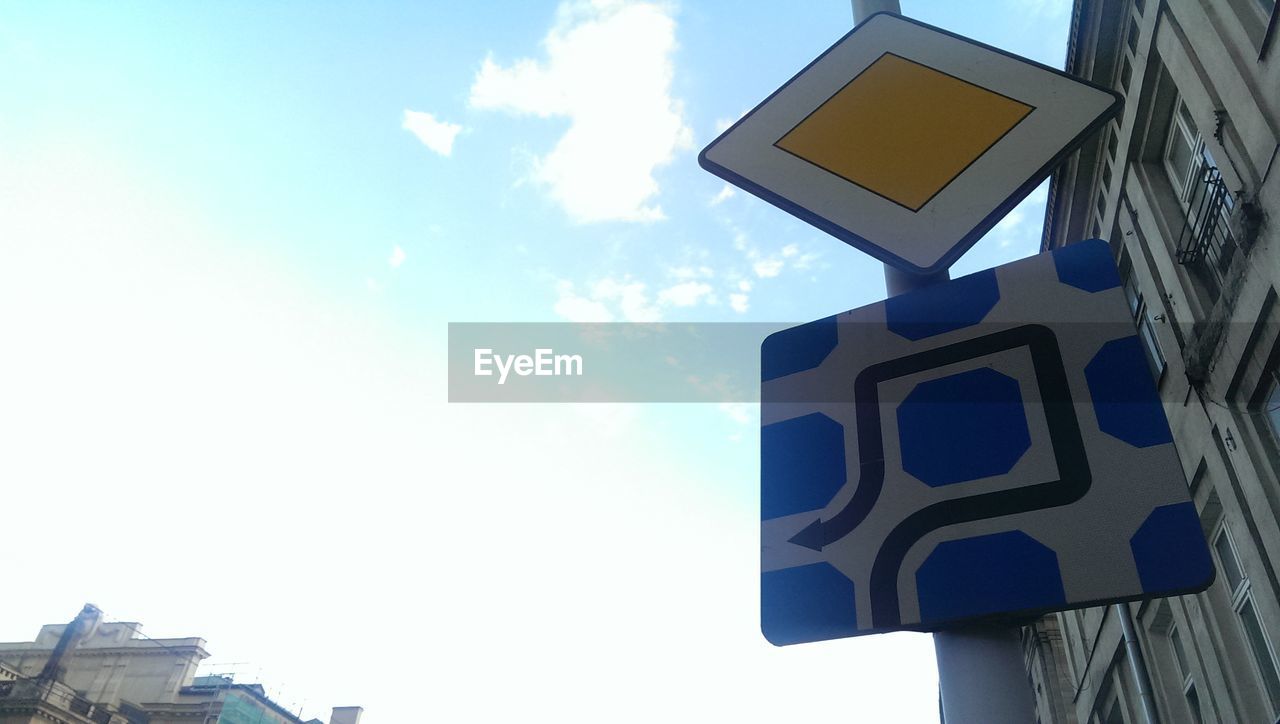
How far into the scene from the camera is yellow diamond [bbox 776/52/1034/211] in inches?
76.5

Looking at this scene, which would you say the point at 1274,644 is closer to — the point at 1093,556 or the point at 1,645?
the point at 1093,556

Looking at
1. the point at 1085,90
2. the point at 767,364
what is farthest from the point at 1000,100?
the point at 767,364

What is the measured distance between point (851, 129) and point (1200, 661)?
43.3 feet

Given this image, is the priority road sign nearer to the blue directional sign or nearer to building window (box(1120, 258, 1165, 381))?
the blue directional sign

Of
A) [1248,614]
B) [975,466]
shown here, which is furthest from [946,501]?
[1248,614]

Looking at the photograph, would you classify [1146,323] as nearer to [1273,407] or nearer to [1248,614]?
[1273,407]

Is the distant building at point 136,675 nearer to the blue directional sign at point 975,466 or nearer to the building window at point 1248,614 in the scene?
the building window at point 1248,614

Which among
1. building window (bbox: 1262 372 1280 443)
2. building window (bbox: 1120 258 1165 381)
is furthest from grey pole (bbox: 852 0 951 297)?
building window (bbox: 1120 258 1165 381)

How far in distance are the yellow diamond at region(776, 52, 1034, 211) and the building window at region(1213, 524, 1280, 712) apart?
11.0m

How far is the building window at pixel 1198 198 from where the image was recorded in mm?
A: 10312

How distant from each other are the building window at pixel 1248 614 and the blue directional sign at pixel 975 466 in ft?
35.8

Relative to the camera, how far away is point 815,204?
Result: 2.05 metres

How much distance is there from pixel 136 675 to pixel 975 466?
2425 inches

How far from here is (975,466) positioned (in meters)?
1.64
